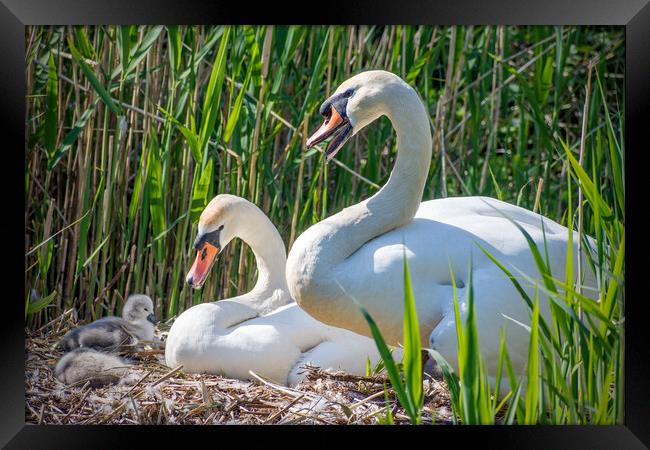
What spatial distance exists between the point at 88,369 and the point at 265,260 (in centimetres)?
78

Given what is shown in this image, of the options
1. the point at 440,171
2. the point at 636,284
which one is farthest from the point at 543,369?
the point at 440,171

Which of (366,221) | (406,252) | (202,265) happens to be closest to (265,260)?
(202,265)

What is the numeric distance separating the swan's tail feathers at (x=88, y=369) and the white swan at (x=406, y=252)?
0.66 metres

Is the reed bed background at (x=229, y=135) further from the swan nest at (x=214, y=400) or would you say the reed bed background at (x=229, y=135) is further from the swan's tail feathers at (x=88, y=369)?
the swan nest at (x=214, y=400)

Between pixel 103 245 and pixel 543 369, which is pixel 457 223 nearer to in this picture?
pixel 543 369

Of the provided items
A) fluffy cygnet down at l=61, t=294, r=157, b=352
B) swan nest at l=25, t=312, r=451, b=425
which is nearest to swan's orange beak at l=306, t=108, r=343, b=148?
swan nest at l=25, t=312, r=451, b=425

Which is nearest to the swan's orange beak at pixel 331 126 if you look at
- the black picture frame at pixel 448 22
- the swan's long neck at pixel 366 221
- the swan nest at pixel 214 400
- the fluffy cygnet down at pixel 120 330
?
the swan's long neck at pixel 366 221

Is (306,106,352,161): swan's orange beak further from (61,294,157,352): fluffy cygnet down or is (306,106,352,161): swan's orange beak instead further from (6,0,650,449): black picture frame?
(61,294,157,352): fluffy cygnet down

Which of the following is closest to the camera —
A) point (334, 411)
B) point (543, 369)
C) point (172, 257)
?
point (543, 369)

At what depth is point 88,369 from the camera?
333 cm

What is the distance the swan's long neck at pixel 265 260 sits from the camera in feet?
12.2

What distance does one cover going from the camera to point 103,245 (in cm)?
369

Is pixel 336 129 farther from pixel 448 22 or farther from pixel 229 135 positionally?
pixel 229 135

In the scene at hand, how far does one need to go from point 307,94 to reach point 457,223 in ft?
2.54
